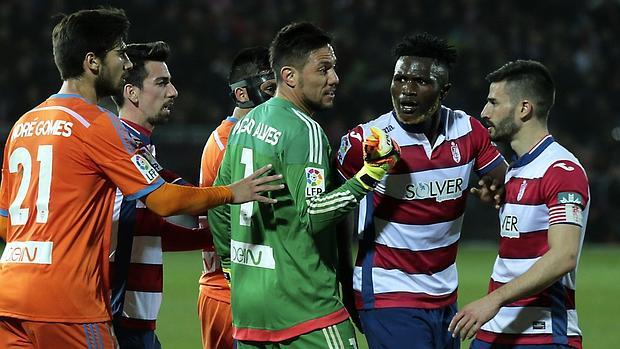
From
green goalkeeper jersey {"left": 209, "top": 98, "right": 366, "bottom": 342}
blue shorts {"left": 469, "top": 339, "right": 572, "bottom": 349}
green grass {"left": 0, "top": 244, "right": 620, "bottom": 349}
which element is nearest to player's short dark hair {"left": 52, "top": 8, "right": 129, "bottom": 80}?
green goalkeeper jersey {"left": 209, "top": 98, "right": 366, "bottom": 342}

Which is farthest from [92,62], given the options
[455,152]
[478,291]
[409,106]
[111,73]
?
[478,291]

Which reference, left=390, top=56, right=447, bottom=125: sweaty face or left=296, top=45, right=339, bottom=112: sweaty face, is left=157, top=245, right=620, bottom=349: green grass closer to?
left=390, top=56, right=447, bottom=125: sweaty face

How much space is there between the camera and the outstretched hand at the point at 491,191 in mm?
5102

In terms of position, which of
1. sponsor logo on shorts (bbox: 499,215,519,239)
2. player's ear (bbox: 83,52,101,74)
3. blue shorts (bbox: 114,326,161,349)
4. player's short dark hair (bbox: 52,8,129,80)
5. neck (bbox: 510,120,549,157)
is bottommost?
blue shorts (bbox: 114,326,161,349)

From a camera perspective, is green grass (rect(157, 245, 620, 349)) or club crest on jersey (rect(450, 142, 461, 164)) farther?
green grass (rect(157, 245, 620, 349))

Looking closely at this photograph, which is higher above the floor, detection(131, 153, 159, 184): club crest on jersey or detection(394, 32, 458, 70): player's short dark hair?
detection(394, 32, 458, 70): player's short dark hair

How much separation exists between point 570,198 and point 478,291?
8.29 meters

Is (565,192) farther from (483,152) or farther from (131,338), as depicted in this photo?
(131,338)

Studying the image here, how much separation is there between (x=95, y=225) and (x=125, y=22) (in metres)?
0.97

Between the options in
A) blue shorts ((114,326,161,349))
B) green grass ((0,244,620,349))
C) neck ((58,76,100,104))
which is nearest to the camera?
neck ((58,76,100,104))

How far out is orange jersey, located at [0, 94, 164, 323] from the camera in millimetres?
4402

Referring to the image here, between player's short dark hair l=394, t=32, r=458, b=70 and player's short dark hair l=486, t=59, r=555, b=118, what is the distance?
0.96 feet

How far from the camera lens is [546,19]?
2169cm

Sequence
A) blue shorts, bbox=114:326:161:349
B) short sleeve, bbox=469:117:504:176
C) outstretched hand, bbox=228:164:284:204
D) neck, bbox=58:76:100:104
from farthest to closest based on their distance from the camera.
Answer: blue shorts, bbox=114:326:161:349
short sleeve, bbox=469:117:504:176
neck, bbox=58:76:100:104
outstretched hand, bbox=228:164:284:204
